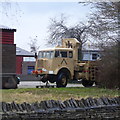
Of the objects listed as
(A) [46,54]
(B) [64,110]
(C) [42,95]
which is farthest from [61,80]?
(B) [64,110]

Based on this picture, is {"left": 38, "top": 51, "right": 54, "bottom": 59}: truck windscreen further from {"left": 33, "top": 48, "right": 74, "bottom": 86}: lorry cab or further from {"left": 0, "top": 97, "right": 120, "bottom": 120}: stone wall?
{"left": 0, "top": 97, "right": 120, "bottom": 120}: stone wall

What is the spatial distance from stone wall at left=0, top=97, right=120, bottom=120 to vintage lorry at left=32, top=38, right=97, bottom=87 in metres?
11.2

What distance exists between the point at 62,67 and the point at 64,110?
12.9 meters

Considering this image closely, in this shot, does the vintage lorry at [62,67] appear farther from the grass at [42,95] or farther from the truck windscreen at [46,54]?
the grass at [42,95]

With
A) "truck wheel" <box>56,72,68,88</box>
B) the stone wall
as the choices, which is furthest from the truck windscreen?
the stone wall

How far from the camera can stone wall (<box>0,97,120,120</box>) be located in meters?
9.45

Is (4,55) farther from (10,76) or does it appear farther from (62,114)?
(62,114)

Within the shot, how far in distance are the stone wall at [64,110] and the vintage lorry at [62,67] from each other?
11169 mm

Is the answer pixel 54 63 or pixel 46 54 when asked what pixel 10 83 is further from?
pixel 46 54

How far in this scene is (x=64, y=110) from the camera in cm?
1016

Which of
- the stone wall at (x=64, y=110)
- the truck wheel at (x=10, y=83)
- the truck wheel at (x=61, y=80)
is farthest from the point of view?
the truck wheel at (x=61, y=80)

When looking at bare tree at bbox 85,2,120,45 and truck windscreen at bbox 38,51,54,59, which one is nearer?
bare tree at bbox 85,2,120,45

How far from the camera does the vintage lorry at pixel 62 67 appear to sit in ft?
74.7

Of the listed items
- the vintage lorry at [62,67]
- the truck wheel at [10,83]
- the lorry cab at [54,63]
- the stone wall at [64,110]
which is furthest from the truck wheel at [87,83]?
the stone wall at [64,110]
